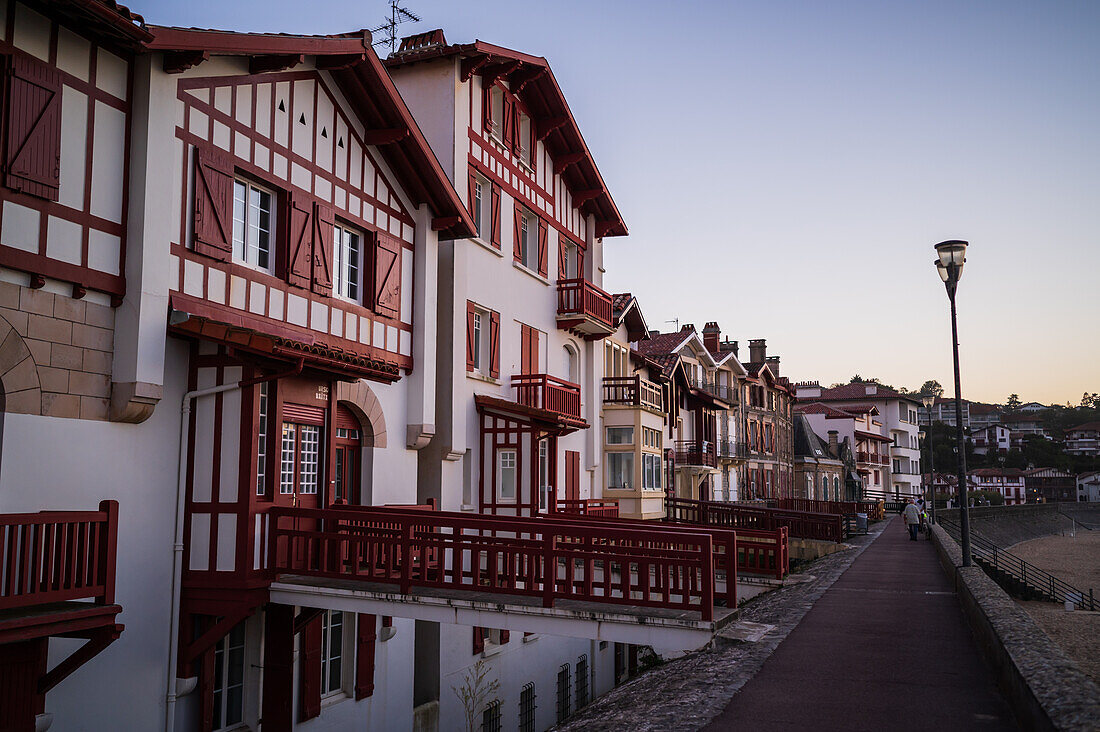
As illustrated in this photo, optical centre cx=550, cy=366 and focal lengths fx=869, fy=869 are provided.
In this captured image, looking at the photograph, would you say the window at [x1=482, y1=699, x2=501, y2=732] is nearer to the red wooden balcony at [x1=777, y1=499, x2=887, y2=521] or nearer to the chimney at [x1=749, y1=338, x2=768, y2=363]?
the red wooden balcony at [x1=777, y1=499, x2=887, y2=521]

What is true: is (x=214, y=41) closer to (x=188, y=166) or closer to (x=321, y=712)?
(x=188, y=166)

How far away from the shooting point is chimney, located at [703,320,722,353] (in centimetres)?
5034

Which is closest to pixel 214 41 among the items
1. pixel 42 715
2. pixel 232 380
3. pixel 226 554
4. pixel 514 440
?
pixel 232 380

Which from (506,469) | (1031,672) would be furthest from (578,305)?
(1031,672)

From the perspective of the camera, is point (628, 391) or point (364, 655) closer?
point (364, 655)

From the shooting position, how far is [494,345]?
19719mm

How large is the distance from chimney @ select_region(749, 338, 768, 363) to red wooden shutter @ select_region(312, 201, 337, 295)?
47996mm

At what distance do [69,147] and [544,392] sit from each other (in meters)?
12.4

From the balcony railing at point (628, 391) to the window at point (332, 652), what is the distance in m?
16.6

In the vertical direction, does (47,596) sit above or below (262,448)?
below

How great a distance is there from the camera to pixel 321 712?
12.6 metres

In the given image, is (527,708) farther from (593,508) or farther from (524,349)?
(524,349)

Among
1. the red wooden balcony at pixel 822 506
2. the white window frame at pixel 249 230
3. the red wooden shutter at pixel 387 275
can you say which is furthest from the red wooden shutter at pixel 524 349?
the red wooden balcony at pixel 822 506

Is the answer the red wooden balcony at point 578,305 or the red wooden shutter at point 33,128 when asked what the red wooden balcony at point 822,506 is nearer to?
the red wooden balcony at point 578,305
